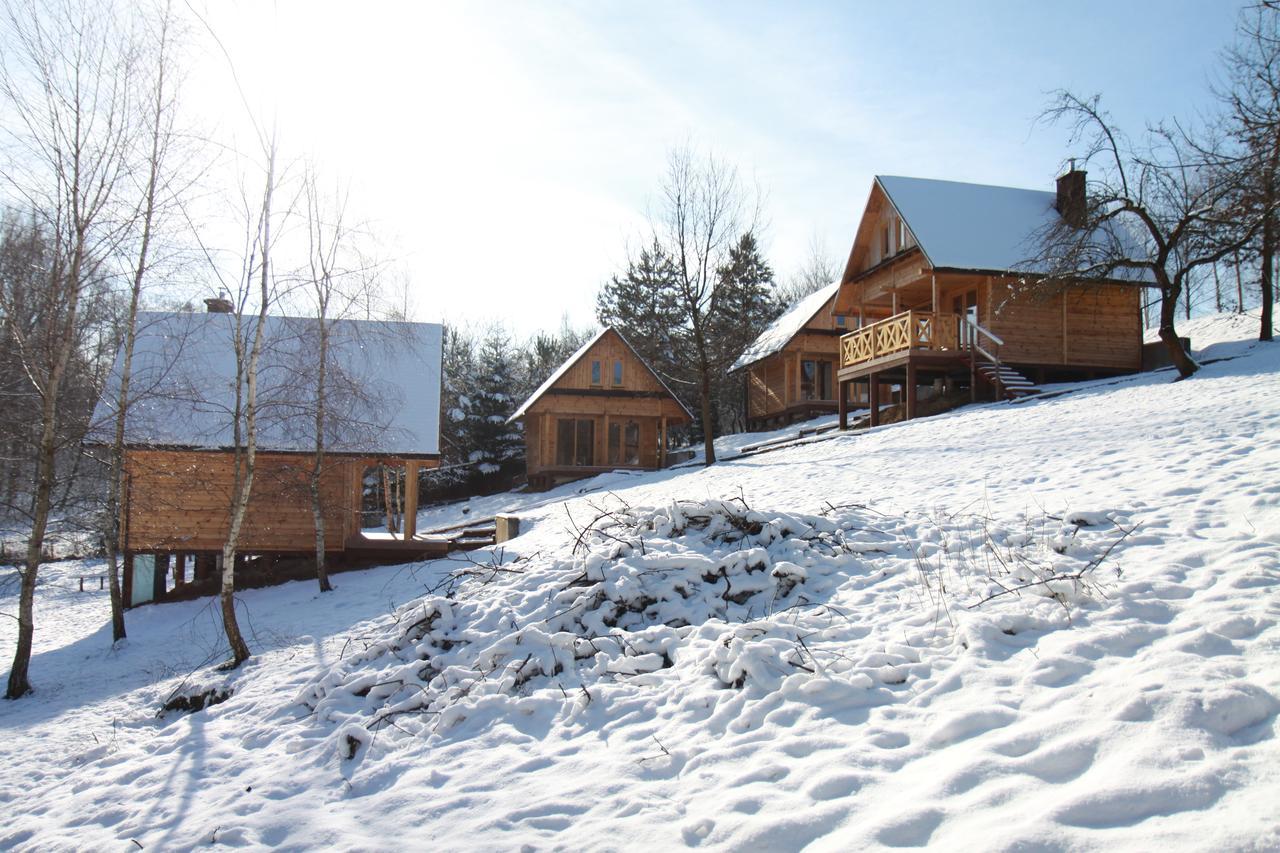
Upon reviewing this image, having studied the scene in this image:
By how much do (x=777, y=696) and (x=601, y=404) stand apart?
22.3 metres

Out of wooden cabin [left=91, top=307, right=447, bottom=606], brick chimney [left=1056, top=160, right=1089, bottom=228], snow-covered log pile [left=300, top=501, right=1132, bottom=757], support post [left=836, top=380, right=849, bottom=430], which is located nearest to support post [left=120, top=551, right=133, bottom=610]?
wooden cabin [left=91, top=307, right=447, bottom=606]

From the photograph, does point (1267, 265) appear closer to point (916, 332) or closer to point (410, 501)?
point (916, 332)

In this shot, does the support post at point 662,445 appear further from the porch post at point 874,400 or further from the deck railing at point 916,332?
the deck railing at point 916,332

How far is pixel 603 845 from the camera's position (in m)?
3.78

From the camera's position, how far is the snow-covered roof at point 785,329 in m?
29.0

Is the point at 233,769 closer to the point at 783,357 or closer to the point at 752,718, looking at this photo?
the point at 752,718

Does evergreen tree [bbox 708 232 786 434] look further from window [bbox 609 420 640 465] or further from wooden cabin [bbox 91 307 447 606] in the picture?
wooden cabin [bbox 91 307 447 606]

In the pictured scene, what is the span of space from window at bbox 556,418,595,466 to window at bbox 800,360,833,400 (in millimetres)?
8354

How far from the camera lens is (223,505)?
15180 mm

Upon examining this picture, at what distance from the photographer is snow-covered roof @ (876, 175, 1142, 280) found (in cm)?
2016

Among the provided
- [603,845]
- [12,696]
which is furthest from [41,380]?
[603,845]

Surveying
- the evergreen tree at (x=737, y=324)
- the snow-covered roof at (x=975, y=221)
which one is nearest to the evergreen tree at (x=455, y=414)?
the evergreen tree at (x=737, y=324)

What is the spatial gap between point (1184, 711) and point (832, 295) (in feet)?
87.5

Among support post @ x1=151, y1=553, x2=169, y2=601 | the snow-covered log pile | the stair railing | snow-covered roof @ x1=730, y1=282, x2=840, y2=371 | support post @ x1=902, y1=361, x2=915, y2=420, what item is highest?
snow-covered roof @ x1=730, y1=282, x2=840, y2=371
